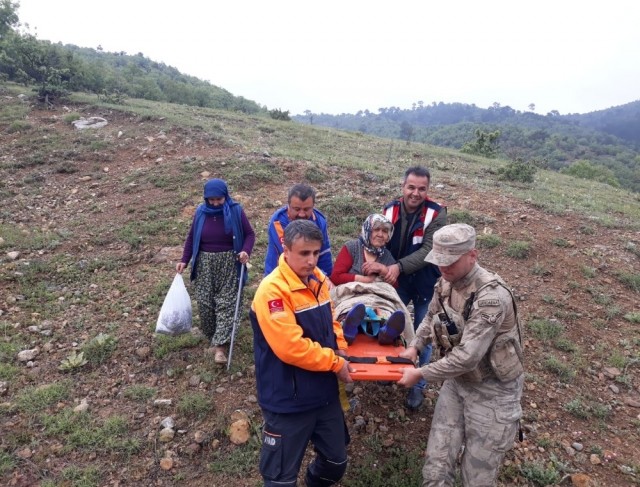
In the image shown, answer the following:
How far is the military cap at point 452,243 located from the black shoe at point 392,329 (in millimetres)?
787

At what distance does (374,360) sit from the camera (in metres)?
2.80

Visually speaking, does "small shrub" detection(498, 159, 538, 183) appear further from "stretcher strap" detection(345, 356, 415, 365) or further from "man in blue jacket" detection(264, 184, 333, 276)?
"stretcher strap" detection(345, 356, 415, 365)

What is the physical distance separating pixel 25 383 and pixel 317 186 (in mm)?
7025

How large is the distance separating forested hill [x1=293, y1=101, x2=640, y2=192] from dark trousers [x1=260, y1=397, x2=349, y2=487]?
14572mm

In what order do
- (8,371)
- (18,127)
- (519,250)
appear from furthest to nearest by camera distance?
(18,127) < (519,250) < (8,371)

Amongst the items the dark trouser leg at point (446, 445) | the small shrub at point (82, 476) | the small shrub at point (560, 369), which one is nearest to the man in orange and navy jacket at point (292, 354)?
the dark trouser leg at point (446, 445)

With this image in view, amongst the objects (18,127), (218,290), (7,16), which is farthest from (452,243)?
(7,16)

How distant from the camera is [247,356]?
4.50 m

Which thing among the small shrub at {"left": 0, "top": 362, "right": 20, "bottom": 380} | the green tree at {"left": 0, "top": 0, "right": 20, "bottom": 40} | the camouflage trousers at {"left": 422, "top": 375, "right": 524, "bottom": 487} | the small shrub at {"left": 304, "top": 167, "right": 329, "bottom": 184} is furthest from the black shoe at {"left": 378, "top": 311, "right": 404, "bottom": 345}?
the green tree at {"left": 0, "top": 0, "right": 20, "bottom": 40}

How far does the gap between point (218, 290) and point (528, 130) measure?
247 ft

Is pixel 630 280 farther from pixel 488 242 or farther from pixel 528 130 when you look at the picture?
pixel 528 130

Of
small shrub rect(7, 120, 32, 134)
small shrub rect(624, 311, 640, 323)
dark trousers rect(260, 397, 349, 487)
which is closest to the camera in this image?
dark trousers rect(260, 397, 349, 487)

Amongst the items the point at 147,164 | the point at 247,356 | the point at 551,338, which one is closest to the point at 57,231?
the point at 147,164

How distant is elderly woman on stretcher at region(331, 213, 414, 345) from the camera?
3.07 metres
